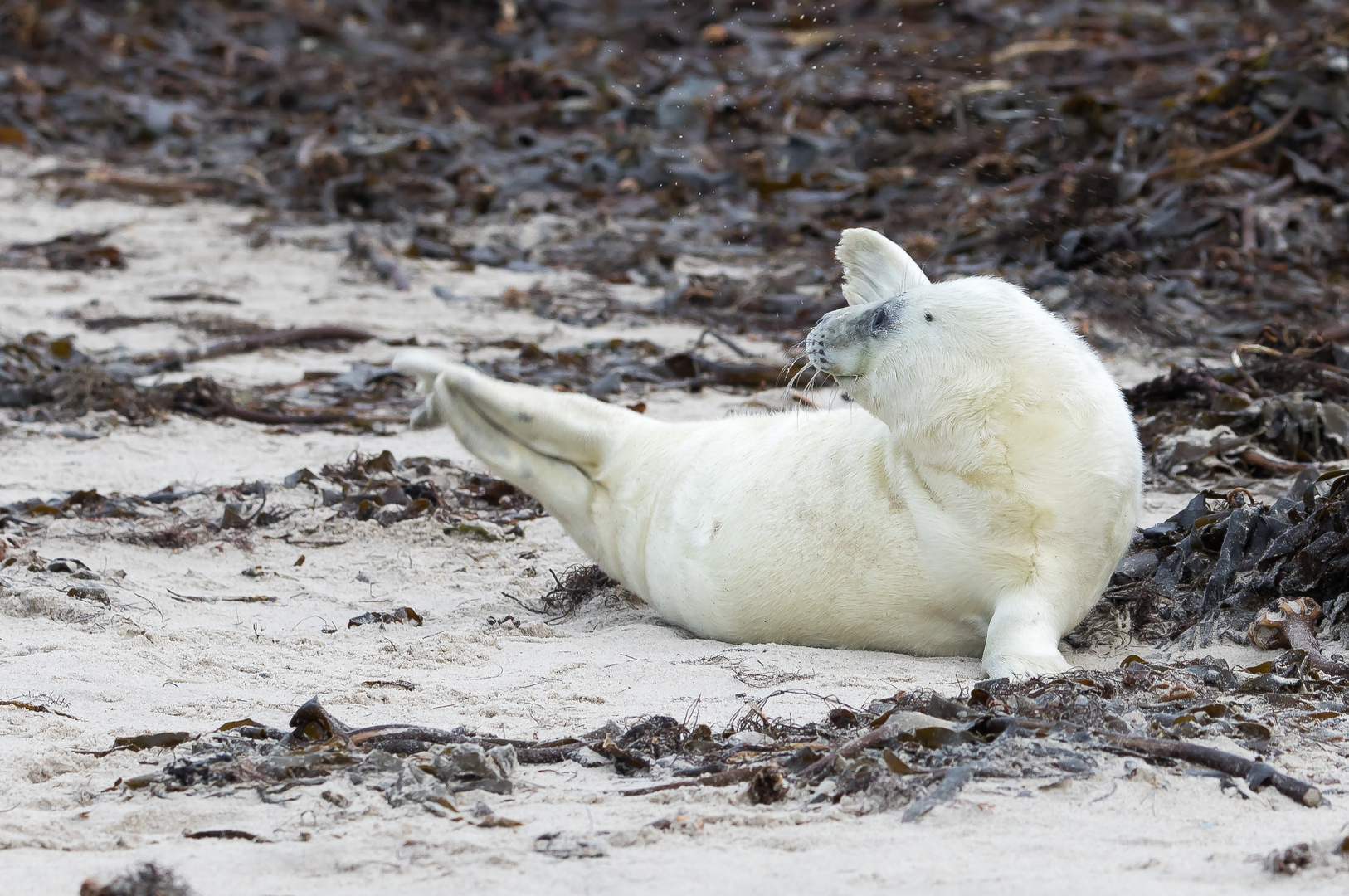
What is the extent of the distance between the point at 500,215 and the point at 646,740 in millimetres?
7854

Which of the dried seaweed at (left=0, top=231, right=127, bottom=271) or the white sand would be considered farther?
the dried seaweed at (left=0, top=231, right=127, bottom=271)

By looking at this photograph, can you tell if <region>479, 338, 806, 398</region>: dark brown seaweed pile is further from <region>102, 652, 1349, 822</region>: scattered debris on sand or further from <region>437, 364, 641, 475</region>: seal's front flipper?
<region>102, 652, 1349, 822</region>: scattered debris on sand

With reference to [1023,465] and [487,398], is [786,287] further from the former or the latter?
[1023,465]

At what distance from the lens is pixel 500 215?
1046 centimetres

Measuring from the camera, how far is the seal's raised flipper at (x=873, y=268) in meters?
4.06

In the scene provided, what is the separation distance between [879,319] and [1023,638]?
0.90 m

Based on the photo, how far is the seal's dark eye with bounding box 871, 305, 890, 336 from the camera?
385cm

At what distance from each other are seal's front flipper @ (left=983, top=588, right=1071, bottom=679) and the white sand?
0.12 metres

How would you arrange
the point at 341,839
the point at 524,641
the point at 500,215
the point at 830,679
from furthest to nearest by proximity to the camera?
the point at 500,215
the point at 524,641
the point at 830,679
the point at 341,839

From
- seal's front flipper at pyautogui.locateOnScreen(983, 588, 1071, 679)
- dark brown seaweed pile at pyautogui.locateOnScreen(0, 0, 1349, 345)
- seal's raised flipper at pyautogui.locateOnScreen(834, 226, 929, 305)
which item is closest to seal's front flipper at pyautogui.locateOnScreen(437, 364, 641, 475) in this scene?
seal's raised flipper at pyautogui.locateOnScreen(834, 226, 929, 305)

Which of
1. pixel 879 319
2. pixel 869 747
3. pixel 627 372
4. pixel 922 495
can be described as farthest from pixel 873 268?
pixel 627 372

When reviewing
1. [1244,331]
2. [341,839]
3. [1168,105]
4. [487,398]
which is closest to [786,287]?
[1244,331]

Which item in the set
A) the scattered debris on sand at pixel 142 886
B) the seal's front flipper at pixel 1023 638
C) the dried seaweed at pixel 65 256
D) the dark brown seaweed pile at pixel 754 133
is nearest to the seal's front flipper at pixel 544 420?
the seal's front flipper at pixel 1023 638

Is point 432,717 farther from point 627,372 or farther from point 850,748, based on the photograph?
point 627,372
